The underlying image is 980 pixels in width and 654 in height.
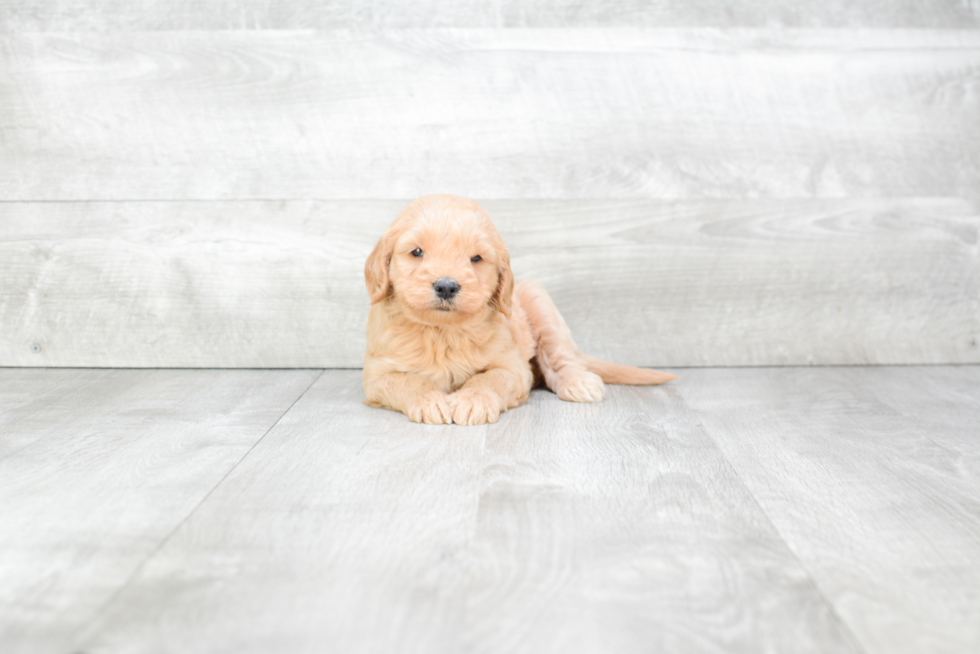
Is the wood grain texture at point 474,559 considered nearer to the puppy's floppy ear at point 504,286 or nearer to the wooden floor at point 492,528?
the wooden floor at point 492,528

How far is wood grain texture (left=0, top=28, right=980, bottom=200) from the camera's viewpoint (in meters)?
2.58

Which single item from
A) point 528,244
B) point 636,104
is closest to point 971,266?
point 636,104

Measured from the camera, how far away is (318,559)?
1.19 m

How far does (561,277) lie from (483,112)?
0.59m

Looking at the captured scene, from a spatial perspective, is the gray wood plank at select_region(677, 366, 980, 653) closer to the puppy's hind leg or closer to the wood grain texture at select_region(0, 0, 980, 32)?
the puppy's hind leg

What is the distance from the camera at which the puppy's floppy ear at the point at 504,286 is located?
2.06 m

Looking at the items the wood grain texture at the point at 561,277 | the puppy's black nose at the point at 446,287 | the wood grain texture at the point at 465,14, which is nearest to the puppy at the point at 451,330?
the puppy's black nose at the point at 446,287

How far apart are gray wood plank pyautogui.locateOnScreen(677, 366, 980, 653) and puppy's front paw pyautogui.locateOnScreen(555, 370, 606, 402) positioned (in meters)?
0.26

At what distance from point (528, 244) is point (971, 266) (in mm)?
1495

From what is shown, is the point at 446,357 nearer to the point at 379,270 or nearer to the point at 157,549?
the point at 379,270

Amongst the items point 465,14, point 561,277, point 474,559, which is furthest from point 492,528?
point 465,14

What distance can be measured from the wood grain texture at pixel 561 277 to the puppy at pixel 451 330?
0.39 meters

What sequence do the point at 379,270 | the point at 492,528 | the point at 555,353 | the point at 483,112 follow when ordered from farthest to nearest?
the point at 483,112, the point at 555,353, the point at 379,270, the point at 492,528

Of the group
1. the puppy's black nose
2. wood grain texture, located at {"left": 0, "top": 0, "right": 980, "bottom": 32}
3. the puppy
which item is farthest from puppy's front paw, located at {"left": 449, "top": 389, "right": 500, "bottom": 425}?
wood grain texture, located at {"left": 0, "top": 0, "right": 980, "bottom": 32}
